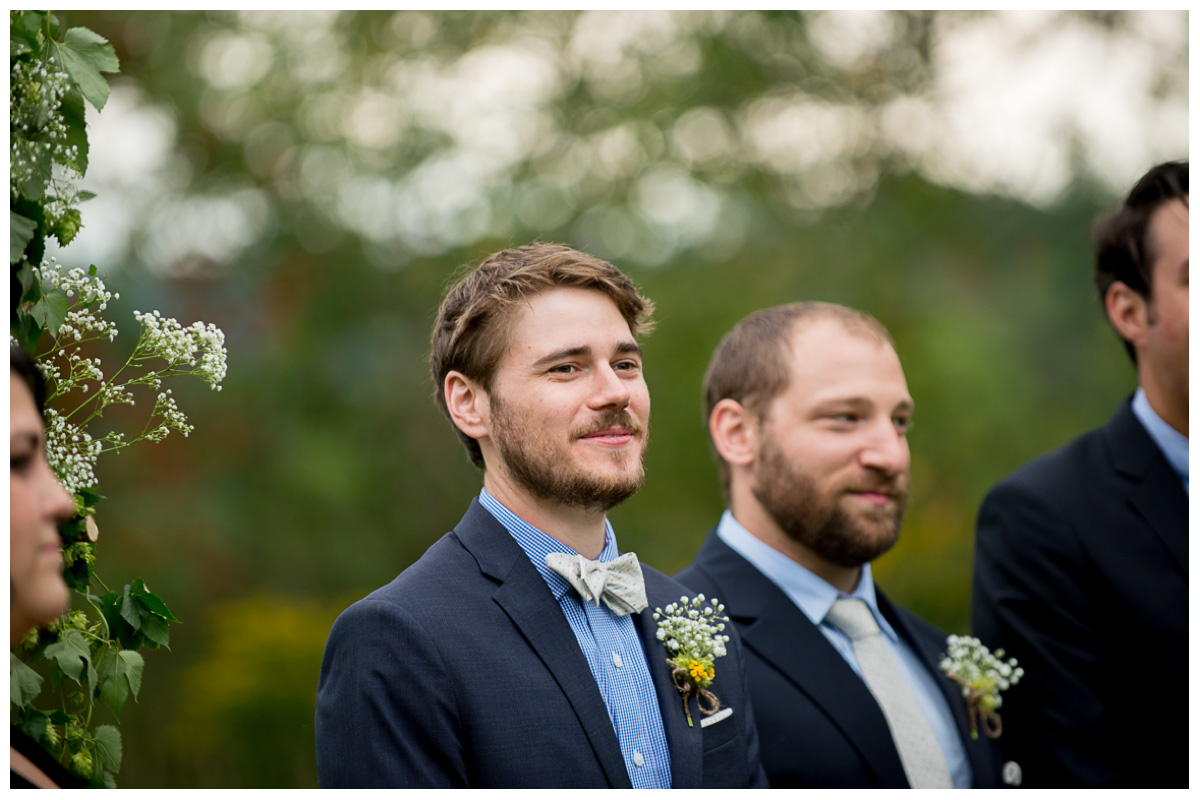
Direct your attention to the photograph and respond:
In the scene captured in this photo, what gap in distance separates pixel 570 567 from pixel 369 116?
7478 mm

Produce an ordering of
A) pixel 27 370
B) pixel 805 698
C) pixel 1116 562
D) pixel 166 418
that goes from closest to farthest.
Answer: pixel 27 370, pixel 166 418, pixel 805 698, pixel 1116 562

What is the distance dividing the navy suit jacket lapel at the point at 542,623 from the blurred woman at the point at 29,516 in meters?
0.94

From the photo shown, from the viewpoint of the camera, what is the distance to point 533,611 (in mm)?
2445

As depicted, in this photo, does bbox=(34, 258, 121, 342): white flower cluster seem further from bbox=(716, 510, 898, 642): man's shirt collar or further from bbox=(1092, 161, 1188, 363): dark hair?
bbox=(1092, 161, 1188, 363): dark hair

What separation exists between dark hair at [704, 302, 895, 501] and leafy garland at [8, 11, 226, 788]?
1727 millimetres

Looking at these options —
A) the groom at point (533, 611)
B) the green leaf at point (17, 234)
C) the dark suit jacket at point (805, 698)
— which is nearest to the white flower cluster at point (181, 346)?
the green leaf at point (17, 234)

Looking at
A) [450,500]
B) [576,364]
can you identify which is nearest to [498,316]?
[576,364]

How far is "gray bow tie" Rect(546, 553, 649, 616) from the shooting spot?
250cm

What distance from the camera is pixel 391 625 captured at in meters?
2.26

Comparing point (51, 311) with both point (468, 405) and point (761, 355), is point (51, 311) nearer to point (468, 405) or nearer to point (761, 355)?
point (468, 405)

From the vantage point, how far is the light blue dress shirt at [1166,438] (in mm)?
3266

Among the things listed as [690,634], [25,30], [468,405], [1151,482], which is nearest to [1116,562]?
[1151,482]

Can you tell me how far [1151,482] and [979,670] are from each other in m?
0.79

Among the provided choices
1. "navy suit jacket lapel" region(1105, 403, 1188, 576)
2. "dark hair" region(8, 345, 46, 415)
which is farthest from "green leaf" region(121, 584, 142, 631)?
"navy suit jacket lapel" region(1105, 403, 1188, 576)
